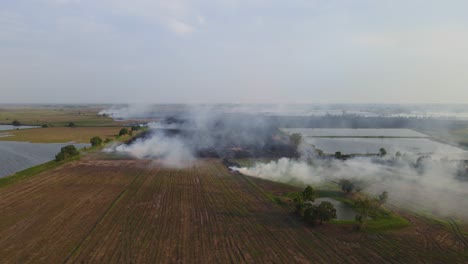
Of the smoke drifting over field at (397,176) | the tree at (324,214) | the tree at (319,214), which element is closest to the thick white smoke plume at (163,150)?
the smoke drifting over field at (397,176)

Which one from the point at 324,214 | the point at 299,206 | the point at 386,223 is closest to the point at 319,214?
the point at 324,214

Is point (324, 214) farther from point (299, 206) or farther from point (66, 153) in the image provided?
point (66, 153)

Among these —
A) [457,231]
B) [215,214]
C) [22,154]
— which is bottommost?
[457,231]

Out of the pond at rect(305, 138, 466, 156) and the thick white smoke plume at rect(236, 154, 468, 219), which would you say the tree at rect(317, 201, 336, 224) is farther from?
the pond at rect(305, 138, 466, 156)

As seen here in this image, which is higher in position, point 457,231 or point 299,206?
point 299,206

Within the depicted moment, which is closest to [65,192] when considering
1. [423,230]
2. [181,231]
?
[181,231]

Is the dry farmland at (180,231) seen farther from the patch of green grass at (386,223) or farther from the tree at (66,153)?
the tree at (66,153)
